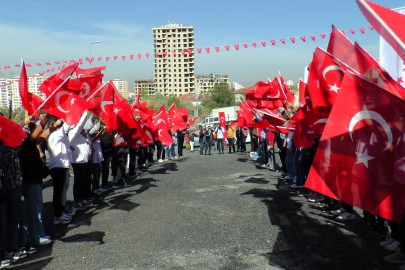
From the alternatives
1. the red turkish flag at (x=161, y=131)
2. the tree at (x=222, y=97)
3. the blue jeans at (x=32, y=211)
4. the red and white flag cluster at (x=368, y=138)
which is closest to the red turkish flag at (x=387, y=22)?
the red and white flag cluster at (x=368, y=138)

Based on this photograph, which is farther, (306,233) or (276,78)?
(276,78)

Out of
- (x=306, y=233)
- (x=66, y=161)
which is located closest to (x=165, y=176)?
(x=66, y=161)

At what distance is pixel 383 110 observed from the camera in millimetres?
3445

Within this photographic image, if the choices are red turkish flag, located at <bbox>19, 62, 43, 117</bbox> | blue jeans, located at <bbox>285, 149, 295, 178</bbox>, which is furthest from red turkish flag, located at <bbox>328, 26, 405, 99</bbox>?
blue jeans, located at <bbox>285, 149, 295, 178</bbox>

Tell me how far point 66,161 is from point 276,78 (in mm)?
5630

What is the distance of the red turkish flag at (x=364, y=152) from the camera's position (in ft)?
10.9

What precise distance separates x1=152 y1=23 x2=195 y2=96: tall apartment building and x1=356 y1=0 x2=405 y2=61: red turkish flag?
15656 cm

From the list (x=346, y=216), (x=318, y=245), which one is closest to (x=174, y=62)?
(x=346, y=216)

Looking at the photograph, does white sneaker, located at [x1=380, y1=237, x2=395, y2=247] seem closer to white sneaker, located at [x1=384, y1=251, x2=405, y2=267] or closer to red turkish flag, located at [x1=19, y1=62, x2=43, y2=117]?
white sneaker, located at [x1=384, y1=251, x2=405, y2=267]

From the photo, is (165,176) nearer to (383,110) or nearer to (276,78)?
(276,78)

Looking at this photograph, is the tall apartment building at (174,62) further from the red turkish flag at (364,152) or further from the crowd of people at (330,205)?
the red turkish flag at (364,152)

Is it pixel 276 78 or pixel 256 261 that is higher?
pixel 276 78

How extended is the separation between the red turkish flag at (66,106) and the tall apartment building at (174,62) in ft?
503

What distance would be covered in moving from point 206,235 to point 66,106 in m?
2.94
